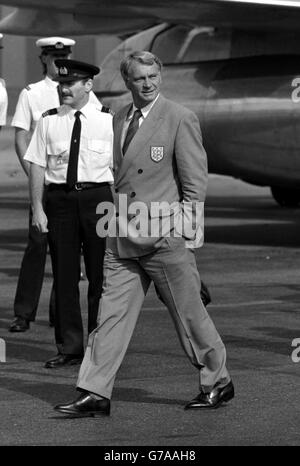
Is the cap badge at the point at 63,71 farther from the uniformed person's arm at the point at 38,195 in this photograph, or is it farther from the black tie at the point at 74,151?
the uniformed person's arm at the point at 38,195

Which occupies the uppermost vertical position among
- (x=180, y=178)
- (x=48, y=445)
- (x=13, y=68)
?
(x=180, y=178)

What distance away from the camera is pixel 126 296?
7.30 m

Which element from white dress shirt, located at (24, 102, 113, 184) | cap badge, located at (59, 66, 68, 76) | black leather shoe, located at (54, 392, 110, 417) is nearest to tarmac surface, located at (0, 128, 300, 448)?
black leather shoe, located at (54, 392, 110, 417)

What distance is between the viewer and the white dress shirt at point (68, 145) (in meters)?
8.74

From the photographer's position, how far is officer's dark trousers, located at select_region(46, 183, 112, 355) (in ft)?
28.8

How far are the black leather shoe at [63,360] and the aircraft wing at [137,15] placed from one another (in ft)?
19.6

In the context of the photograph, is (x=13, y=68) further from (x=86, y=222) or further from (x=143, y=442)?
(x=143, y=442)

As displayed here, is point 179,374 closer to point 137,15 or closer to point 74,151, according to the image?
point 74,151

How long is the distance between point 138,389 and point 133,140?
1.48 meters

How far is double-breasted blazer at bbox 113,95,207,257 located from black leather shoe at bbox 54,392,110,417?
2.37ft

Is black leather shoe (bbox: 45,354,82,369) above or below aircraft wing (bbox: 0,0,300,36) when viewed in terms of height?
below

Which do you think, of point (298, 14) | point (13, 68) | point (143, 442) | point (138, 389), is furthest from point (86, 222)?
point (13, 68)

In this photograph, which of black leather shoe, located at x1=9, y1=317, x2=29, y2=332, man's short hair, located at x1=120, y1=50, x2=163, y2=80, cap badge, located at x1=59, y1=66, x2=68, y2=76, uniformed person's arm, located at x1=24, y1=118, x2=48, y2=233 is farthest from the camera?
black leather shoe, located at x1=9, y1=317, x2=29, y2=332

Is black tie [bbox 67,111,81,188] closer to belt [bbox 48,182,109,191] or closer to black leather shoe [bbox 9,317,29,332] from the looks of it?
belt [bbox 48,182,109,191]
